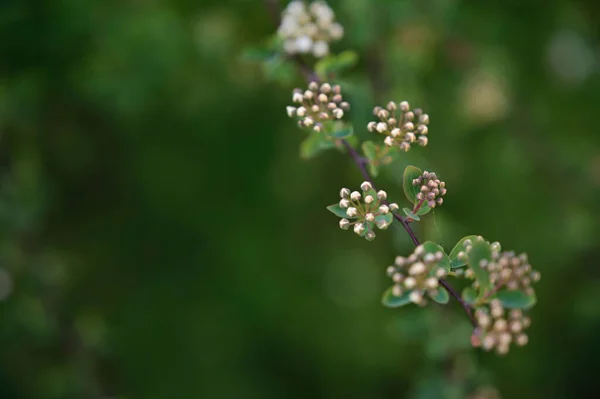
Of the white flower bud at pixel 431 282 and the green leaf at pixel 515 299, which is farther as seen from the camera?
the green leaf at pixel 515 299

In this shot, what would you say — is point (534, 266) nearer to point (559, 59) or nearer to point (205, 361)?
point (559, 59)

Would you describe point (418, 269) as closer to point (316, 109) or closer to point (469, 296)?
point (469, 296)

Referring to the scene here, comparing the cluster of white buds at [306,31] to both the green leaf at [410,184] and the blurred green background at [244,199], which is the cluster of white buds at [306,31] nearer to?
the green leaf at [410,184]

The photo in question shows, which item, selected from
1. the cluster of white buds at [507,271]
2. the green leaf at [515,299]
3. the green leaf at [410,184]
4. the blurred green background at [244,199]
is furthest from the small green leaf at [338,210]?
the blurred green background at [244,199]

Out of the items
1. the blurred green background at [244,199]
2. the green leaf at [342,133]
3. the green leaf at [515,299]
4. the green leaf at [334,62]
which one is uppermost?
the green leaf at [334,62]

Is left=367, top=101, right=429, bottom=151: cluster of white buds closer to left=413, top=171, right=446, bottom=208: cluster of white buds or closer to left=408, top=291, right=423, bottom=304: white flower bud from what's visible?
left=413, top=171, right=446, bottom=208: cluster of white buds

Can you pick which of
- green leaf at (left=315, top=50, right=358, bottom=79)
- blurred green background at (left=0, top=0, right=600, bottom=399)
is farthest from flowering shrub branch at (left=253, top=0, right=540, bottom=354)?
blurred green background at (left=0, top=0, right=600, bottom=399)

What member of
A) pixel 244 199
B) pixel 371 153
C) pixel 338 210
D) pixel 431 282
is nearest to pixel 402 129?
pixel 371 153
